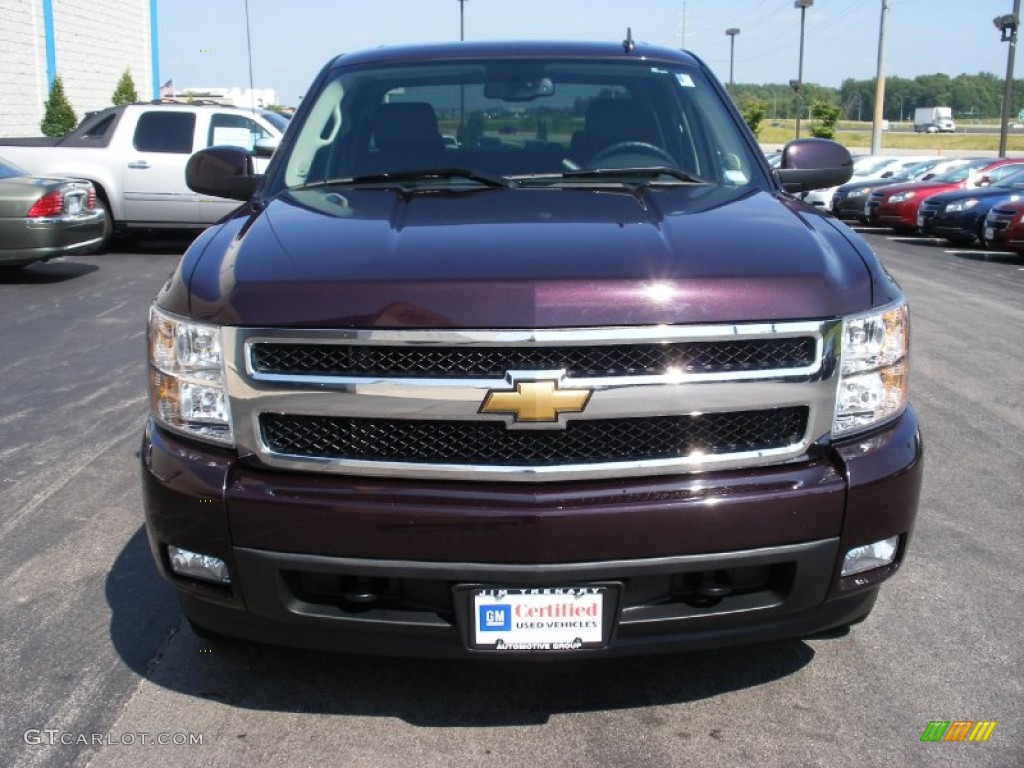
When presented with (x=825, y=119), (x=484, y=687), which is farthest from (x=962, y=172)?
(x=825, y=119)

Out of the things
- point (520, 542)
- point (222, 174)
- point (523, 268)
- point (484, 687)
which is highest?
point (222, 174)

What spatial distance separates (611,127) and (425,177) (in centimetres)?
81

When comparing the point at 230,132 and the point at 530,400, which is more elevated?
the point at 230,132

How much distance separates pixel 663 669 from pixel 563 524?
96 centimetres

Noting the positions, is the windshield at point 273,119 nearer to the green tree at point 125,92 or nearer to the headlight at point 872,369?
the headlight at point 872,369

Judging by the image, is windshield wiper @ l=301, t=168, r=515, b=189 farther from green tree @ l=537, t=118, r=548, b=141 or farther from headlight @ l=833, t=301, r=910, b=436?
headlight @ l=833, t=301, r=910, b=436

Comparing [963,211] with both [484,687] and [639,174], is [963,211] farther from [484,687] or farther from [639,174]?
[484,687]

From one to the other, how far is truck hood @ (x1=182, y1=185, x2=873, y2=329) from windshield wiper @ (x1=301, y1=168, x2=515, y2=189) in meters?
0.43

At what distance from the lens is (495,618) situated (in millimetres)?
2748

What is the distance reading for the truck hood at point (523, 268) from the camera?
8.80 ft

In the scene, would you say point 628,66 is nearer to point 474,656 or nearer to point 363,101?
point 363,101

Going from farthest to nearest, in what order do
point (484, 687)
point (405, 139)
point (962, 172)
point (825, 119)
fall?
1. point (825, 119)
2. point (962, 172)
3. point (405, 139)
4. point (484, 687)

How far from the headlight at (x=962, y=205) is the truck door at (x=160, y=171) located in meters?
12.1

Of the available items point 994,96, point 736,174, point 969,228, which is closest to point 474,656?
point 736,174
